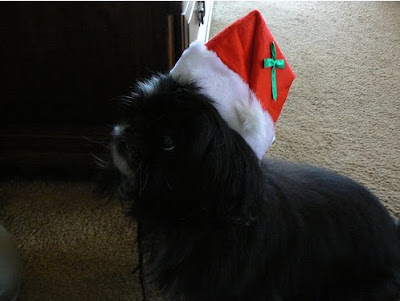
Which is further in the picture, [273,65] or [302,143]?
[302,143]

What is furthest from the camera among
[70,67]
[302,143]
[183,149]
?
[302,143]

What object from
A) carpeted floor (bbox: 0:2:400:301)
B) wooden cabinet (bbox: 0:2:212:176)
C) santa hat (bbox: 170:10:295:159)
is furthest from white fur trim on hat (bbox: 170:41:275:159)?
carpeted floor (bbox: 0:2:400:301)

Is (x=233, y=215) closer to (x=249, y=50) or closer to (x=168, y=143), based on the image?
(x=168, y=143)

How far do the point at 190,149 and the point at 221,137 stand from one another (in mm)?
43

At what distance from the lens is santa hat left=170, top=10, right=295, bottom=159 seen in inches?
22.5

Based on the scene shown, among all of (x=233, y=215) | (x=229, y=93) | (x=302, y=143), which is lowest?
(x=302, y=143)

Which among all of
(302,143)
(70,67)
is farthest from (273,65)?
(302,143)

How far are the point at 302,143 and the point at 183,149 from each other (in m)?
0.80

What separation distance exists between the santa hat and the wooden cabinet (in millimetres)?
289

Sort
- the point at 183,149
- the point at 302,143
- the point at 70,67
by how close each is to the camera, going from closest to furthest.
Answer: the point at 183,149 → the point at 70,67 → the point at 302,143

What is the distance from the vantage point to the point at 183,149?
0.55 meters

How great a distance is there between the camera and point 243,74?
2.00ft

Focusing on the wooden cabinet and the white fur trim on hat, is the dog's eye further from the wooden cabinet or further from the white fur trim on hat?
the wooden cabinet

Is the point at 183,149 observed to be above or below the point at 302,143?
above
